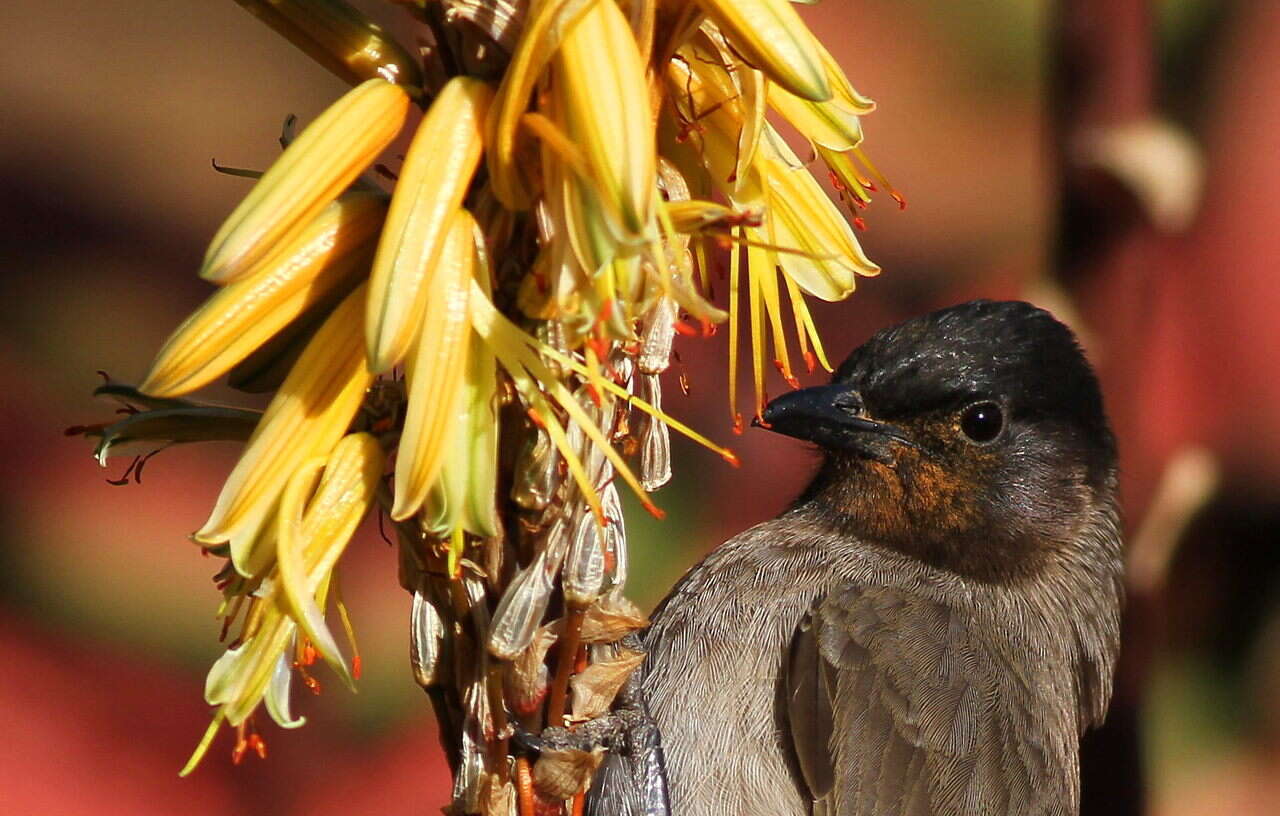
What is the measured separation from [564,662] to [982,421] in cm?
140

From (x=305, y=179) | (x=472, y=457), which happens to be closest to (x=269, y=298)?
(x=305, y=179)

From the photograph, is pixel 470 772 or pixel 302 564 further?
pixel 470 772

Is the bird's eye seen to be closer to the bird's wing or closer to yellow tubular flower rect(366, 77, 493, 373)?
the bird's wing

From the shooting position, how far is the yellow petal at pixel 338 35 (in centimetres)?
131

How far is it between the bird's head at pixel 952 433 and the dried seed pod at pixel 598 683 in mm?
1010

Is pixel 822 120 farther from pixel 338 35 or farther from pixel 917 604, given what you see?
pixel 917 604

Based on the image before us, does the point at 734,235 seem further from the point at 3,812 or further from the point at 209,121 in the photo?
the point at 3,812

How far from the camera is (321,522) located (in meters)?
1.33

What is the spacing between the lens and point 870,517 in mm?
2709

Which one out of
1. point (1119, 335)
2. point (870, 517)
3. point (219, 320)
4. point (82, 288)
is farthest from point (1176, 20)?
point (219, 320)

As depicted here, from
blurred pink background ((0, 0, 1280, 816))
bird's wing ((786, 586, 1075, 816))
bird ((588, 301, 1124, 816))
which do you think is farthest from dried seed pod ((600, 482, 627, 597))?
blurred pink background ((0, 0, 1280, 816))

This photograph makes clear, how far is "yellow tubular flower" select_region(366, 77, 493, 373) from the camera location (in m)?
1.21

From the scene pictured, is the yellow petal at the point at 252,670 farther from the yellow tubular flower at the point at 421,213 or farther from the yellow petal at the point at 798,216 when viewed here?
the yellow petal at the point at 798,216

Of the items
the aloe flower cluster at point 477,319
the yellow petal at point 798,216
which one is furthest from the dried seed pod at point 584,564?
the yellow petal at point 798,216
